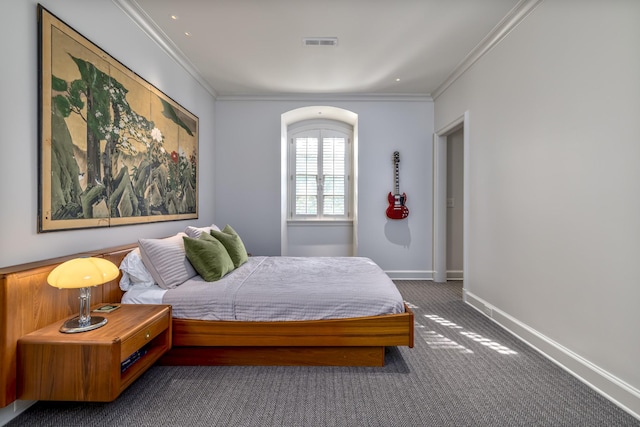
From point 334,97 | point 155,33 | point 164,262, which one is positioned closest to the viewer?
point 164,262

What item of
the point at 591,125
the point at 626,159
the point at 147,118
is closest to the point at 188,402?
the point at 147,118

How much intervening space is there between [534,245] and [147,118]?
11.8ft

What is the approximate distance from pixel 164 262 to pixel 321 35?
2558 mm

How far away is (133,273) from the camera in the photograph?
216 cm

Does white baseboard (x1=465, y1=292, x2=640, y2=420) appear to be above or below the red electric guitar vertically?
below

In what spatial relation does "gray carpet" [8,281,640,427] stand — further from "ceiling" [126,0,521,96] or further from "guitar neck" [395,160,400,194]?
"ceiling" [126,0,521,96]

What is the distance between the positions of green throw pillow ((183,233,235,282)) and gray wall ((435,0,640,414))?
2.61m

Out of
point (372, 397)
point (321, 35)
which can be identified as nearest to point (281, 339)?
point (372, 397)

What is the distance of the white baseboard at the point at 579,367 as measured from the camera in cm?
167

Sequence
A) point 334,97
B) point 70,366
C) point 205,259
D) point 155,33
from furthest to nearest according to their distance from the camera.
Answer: point 334,97, point 155,33, point 205,259, point 70,366

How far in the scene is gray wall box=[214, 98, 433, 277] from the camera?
15.0 feet

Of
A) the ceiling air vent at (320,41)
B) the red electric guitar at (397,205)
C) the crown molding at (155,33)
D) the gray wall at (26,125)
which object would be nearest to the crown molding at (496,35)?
the red electric guitar at (397,205)

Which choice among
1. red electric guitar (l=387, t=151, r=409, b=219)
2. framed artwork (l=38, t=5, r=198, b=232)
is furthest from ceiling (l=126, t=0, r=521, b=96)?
red electric guitar (l=387, t=151, r=409, b=219)

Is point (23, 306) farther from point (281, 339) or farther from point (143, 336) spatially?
point (281, 339)
